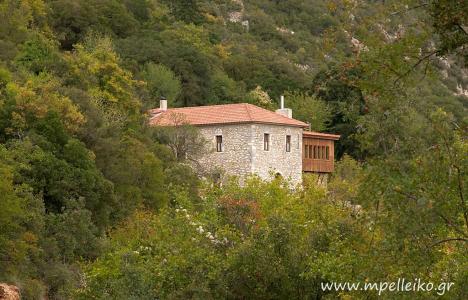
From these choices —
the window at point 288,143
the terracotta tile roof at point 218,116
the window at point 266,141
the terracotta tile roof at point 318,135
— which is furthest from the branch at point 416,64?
the terracotta tile roof at point 318,135

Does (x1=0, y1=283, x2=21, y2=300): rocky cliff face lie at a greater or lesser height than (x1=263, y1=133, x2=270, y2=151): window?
lesser

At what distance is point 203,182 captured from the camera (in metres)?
50.5

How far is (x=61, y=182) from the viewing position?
4116cm

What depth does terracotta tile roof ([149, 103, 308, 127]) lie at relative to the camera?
62500mm

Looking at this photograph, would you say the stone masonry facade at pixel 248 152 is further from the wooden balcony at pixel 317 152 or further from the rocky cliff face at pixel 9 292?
the rocky cliff face at pixel 9 292

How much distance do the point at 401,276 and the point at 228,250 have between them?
474 inches

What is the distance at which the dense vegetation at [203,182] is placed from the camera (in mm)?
16094

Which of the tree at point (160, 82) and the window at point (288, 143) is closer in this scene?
the window at point (288, 143)

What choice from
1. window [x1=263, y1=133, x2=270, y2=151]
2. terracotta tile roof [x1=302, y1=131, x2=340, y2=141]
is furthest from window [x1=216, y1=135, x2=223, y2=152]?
terracotta tile roof [x1=302, y1=131, x2=340, y2=141]

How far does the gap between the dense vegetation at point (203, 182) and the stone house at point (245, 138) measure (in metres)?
2.52

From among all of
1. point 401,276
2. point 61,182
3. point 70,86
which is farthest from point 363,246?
point 70,86

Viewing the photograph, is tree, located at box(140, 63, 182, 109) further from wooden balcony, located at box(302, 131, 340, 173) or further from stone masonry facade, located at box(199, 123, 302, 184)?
wooden balcony, located at box(302, 131, 340, 173)

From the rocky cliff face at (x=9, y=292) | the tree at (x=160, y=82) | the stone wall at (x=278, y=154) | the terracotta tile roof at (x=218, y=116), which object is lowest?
the rocky cliff face at (x=9, y=292)

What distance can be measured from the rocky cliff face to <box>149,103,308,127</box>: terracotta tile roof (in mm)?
28111
